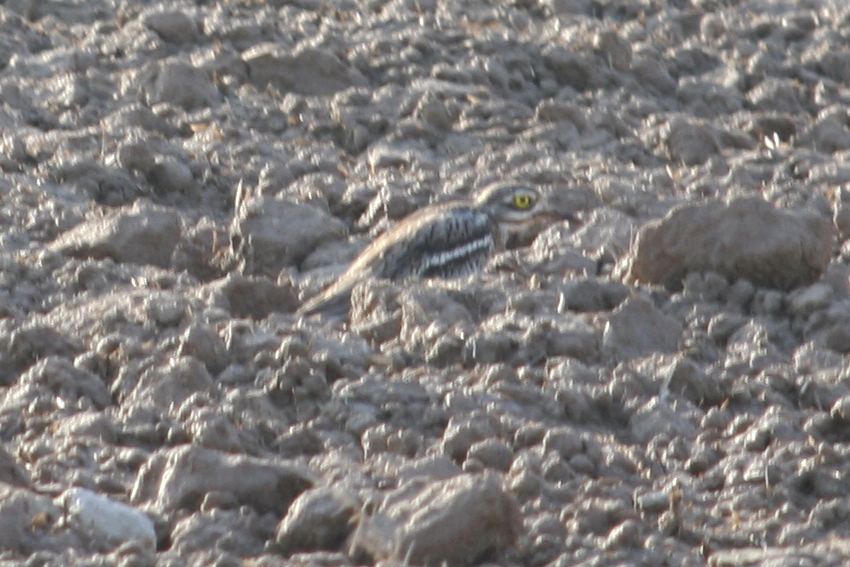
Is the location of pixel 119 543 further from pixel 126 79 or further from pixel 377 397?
pixel 126 79

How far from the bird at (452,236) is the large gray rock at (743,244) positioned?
2.11ft

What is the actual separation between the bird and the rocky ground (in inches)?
3.9

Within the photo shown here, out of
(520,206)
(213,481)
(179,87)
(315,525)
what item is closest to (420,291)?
(520,206)

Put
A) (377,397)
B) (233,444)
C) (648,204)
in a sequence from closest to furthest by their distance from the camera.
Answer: (233,444) → (377,397) → (648,204)

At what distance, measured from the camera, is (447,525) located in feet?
12.0

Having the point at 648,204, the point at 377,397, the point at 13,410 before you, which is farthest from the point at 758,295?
the point at 13,410

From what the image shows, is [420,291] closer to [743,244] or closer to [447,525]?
[743,244]

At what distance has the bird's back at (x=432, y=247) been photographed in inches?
224

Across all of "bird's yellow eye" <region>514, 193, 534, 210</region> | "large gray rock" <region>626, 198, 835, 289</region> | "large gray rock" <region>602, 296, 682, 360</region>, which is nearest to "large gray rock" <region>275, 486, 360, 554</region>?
"large gray rock" <region>602, 296, 682, 360</region>

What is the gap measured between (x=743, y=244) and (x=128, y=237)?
1.84 metres

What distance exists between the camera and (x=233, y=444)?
4211 millimetres

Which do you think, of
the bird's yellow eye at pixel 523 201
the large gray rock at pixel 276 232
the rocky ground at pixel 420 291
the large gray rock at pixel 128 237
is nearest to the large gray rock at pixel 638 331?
the rocky ground at pixel 420 291

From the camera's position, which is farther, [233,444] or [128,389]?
[128,389]

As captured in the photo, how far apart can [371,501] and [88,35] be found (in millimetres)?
4030
